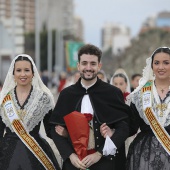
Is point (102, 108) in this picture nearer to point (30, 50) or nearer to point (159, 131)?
point (159, 131)

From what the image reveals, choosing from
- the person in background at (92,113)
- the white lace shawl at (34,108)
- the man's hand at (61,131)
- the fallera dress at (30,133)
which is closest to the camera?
the person in background at (92,113)

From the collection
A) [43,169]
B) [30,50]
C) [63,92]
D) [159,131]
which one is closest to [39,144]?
[43,169]

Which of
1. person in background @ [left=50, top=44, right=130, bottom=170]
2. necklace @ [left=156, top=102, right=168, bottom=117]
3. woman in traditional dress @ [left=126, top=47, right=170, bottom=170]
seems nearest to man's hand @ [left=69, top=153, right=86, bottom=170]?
person in background @ [left=50, top=44, right=130, bottom=170]

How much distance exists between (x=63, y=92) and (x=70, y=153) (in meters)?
0.58

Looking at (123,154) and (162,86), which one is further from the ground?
(162,86)

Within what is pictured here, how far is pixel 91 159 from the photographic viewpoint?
481 centimetres

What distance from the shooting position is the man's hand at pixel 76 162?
4.77 meters

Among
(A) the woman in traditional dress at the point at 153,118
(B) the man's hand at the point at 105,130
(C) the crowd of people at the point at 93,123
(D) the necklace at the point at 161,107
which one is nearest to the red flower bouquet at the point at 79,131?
(C) the crowd of people at the point at 93,123

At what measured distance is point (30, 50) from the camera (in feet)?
215

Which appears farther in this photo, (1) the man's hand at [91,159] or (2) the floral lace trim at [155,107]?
(2) the floral lace trim at [155,107]

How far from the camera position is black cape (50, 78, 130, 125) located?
4969 mm

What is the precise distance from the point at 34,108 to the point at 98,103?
2.32 feet

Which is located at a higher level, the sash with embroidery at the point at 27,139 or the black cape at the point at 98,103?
the black cape at the point at 98,103

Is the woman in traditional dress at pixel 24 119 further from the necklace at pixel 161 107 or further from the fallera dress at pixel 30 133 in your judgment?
the necklace at pixel 161 107
